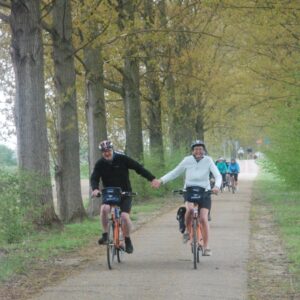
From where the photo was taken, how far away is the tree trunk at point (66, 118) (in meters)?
18.8

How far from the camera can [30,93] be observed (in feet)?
52.3

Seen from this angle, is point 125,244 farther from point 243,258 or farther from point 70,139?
point 70,139

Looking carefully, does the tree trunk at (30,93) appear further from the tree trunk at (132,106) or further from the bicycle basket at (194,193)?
the tree trunk at (132,106)

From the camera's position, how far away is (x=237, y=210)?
2552 cm

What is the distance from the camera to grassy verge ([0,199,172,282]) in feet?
37.7

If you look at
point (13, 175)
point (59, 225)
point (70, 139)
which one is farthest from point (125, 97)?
point (13, 175)

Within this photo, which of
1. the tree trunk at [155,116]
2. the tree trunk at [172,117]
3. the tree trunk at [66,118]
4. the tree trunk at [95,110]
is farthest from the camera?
the tree trunk at [172,117]

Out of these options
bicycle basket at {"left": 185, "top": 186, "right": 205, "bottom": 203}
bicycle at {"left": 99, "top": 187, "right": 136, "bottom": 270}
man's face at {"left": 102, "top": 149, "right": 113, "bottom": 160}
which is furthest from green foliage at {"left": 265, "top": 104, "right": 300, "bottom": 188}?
bicycle at {"left": 99, "top": 187, "right": 136, "bottom": 270}

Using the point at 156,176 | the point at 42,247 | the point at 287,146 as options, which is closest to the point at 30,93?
the point at 42,247

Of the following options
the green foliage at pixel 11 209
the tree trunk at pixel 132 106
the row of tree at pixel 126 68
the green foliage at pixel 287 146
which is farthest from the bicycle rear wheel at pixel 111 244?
the tree trunk at pixel 132 106

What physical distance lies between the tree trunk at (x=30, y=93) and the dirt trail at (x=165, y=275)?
253 cm

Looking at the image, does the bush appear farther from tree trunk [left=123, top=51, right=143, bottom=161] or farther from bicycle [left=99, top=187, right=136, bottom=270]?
tree trunk [left=123, top=51, right=143, bottom=161]

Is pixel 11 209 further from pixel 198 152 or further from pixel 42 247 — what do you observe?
pixel 198 152

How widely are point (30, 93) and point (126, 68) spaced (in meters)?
13.4
